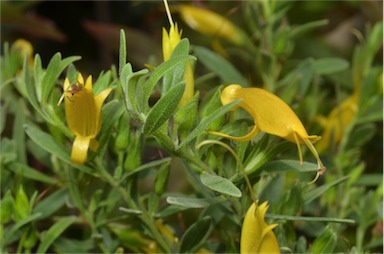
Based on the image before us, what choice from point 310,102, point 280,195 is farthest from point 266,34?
point 280,195

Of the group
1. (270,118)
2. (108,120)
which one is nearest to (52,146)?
(108,120)

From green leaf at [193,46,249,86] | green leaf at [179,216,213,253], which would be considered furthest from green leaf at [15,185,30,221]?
green leaf at [193,46,249,86]

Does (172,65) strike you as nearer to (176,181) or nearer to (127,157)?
(127,157)

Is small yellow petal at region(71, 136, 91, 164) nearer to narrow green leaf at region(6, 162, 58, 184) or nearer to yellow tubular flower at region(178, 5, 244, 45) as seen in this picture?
narrow green leaf at region(6, 162, 58, 184)

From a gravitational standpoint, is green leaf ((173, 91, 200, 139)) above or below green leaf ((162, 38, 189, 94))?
below

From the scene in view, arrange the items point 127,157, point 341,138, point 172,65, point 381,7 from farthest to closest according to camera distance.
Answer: point 381,7 < point 341,138 < point 127,157 < point 172,65

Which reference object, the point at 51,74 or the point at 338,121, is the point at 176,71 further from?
the point at 338,121
